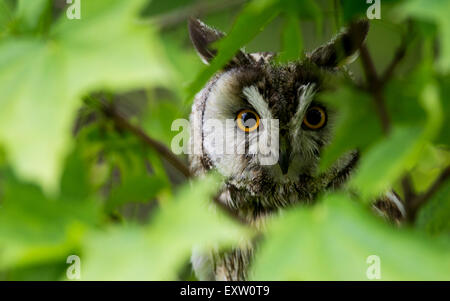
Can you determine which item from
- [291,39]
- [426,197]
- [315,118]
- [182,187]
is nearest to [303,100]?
[315,118]

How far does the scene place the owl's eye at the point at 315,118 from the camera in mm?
1865

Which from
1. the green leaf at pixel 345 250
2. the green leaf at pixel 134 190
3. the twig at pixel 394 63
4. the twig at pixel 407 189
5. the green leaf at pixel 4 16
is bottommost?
the green leaf at pixel 345 250

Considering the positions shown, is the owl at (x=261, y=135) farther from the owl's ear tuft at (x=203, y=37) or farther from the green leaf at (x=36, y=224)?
the green leaf at (x=36, y=224)

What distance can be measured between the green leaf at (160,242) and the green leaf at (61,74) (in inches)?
5.1

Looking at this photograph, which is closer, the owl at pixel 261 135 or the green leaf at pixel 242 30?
the green leaf at pixel 242 30

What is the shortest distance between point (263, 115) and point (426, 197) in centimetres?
93

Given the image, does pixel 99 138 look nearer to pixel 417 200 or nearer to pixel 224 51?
pixel 224 51

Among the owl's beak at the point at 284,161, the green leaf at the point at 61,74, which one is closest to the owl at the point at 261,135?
the owl's beak at the point at 284,161

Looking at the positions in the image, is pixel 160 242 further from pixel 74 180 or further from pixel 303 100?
pixel 303 100

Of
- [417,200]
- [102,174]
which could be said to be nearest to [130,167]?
[102,174]

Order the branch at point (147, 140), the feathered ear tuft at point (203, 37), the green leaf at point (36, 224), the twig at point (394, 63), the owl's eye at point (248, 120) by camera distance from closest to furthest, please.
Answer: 1. the green leaf at point (36, 224)
2. the twig at point (394, 63)
3. the branch at point (147, 140)
4. the feathered ear tuft at point (203, 37)
5. the owl's eye at point (248, 120)

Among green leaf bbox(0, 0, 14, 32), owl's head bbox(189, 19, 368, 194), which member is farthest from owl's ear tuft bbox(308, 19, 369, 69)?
green leaf bbox(0, 0, 14, 32)

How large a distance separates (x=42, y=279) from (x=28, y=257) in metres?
0.16
